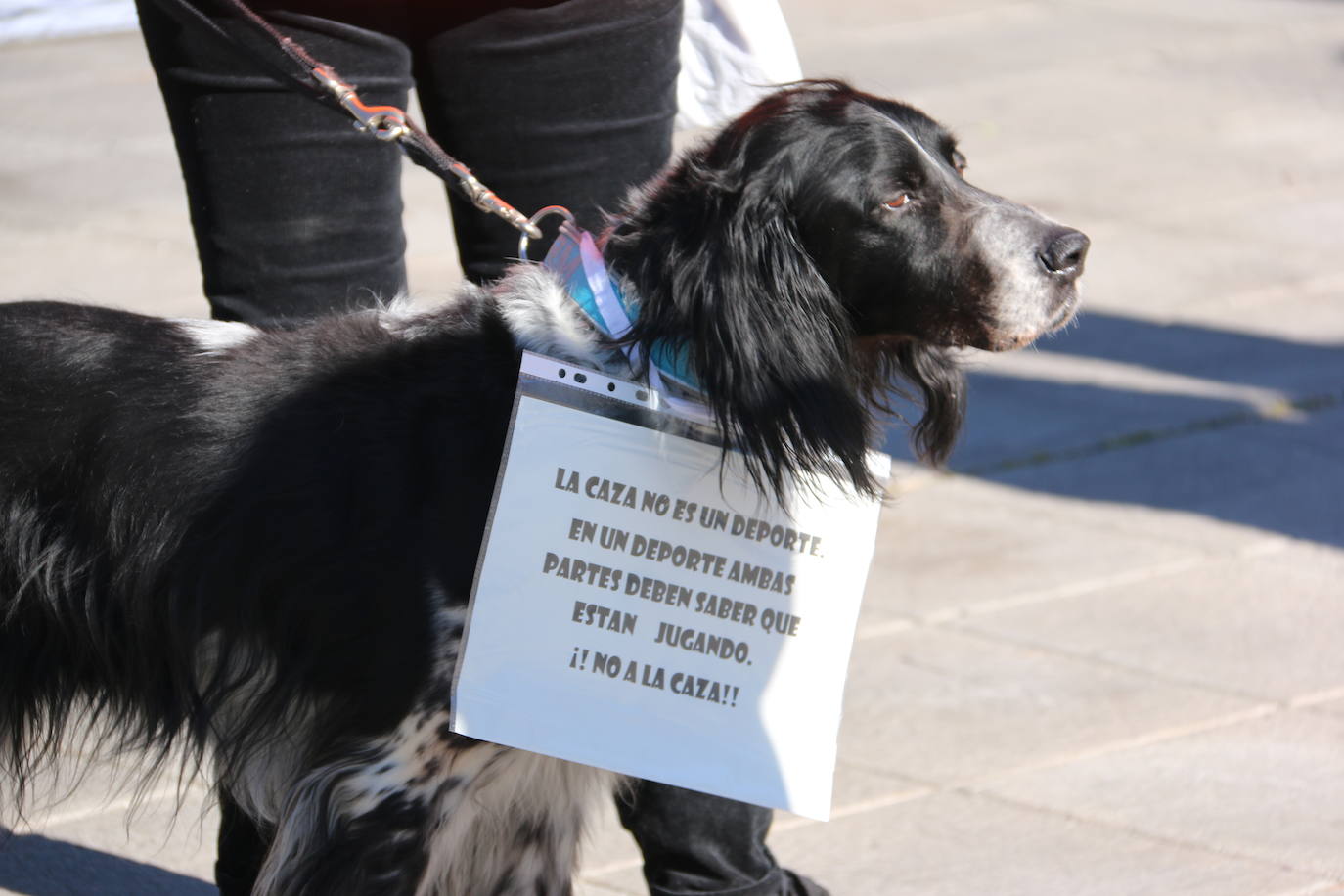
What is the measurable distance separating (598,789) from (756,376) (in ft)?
2.78

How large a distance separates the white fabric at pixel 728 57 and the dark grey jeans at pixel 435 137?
0.25 meters

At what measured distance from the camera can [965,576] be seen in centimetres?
464

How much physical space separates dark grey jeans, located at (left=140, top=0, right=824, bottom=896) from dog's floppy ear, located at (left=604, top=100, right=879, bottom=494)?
0.46 m

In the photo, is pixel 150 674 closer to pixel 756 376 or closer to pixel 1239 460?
pixel 756 376

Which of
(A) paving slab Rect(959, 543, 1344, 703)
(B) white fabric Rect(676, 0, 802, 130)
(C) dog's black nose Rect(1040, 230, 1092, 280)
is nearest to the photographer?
(C) dog's black nose Rect(1040, 230, 1092, 280)

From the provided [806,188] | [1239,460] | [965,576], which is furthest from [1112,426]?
[806,188]

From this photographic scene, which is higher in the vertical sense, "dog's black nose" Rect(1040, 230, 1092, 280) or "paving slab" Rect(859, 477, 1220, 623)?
"dog's black nose" Rect(1040, 230, 1092, 280)

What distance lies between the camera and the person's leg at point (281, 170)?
2775mm

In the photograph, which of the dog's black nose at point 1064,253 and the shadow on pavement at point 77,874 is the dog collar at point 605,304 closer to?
the dog's black nose at point 1064,253

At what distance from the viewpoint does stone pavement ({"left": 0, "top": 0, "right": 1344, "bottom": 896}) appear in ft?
11.3

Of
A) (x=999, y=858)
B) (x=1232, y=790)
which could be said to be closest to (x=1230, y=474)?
(x=1232, y=790)

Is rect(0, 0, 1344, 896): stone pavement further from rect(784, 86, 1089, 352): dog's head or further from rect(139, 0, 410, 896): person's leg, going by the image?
rect(139, 0, 410, 896): person's leg

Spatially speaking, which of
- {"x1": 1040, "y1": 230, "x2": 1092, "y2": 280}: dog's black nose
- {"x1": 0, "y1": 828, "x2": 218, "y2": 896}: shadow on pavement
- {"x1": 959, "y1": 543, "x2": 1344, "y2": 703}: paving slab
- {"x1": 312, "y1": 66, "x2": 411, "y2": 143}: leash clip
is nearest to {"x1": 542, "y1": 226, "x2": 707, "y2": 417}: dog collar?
{"x1": 312, "y1": 66, "x2": 411, "y2": 143}: leash clip

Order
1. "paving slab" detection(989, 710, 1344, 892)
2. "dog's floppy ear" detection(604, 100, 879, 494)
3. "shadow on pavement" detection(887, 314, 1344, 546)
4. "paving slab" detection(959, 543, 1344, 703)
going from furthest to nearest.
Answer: "shadow on pavement" detection(887, 314, 1344, 546) < "paving slab" detection(959, 543, 1344, 703) < "paving slab" detection(989, 710, 1344, 892) < "dog's floppy ear" detection(604, 100, 879, 494)
